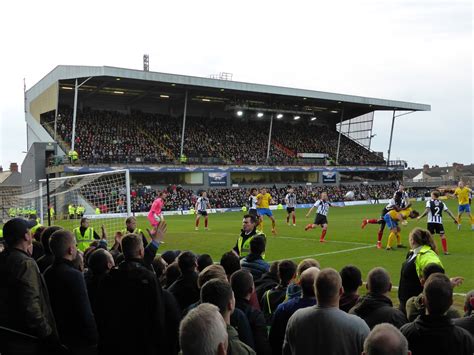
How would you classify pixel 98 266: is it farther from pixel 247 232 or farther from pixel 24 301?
pixel 247 232

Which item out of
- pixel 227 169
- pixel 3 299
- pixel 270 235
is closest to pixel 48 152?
pixel 227 169

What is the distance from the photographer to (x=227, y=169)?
183ft

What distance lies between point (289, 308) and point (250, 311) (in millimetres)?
382

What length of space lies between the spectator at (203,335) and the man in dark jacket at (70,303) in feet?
7.77

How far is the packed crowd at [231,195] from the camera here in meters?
47.0

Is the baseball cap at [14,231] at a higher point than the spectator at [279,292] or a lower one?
higher

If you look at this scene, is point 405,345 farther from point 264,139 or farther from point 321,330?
point 264,139

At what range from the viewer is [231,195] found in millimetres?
53375

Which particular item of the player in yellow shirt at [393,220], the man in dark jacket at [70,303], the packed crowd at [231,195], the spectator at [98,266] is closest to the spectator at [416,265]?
the spectator at [98,266]

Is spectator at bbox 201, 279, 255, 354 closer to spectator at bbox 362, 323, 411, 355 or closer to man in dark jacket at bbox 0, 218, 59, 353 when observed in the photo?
spectator at bbox 362, 323, 411, 355

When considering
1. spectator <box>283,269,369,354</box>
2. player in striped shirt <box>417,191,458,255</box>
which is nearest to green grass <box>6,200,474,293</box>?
player in striped shirt <box>417,191,458,255</box>

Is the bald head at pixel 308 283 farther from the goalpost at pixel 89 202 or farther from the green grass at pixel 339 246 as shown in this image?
the goalpost at pixel 89 202

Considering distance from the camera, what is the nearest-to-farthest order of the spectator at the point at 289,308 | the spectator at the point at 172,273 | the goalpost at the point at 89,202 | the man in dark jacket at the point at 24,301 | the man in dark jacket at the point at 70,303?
the spectator at the point at 289,308 → the man in dark jacket at the point at 24,301 → the man in dark jacket at the point at 70,303 → the spectator at the point at 172,273 → the goalpost at the point at 89,202

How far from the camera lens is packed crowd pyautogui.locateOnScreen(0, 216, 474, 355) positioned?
11.7ft
